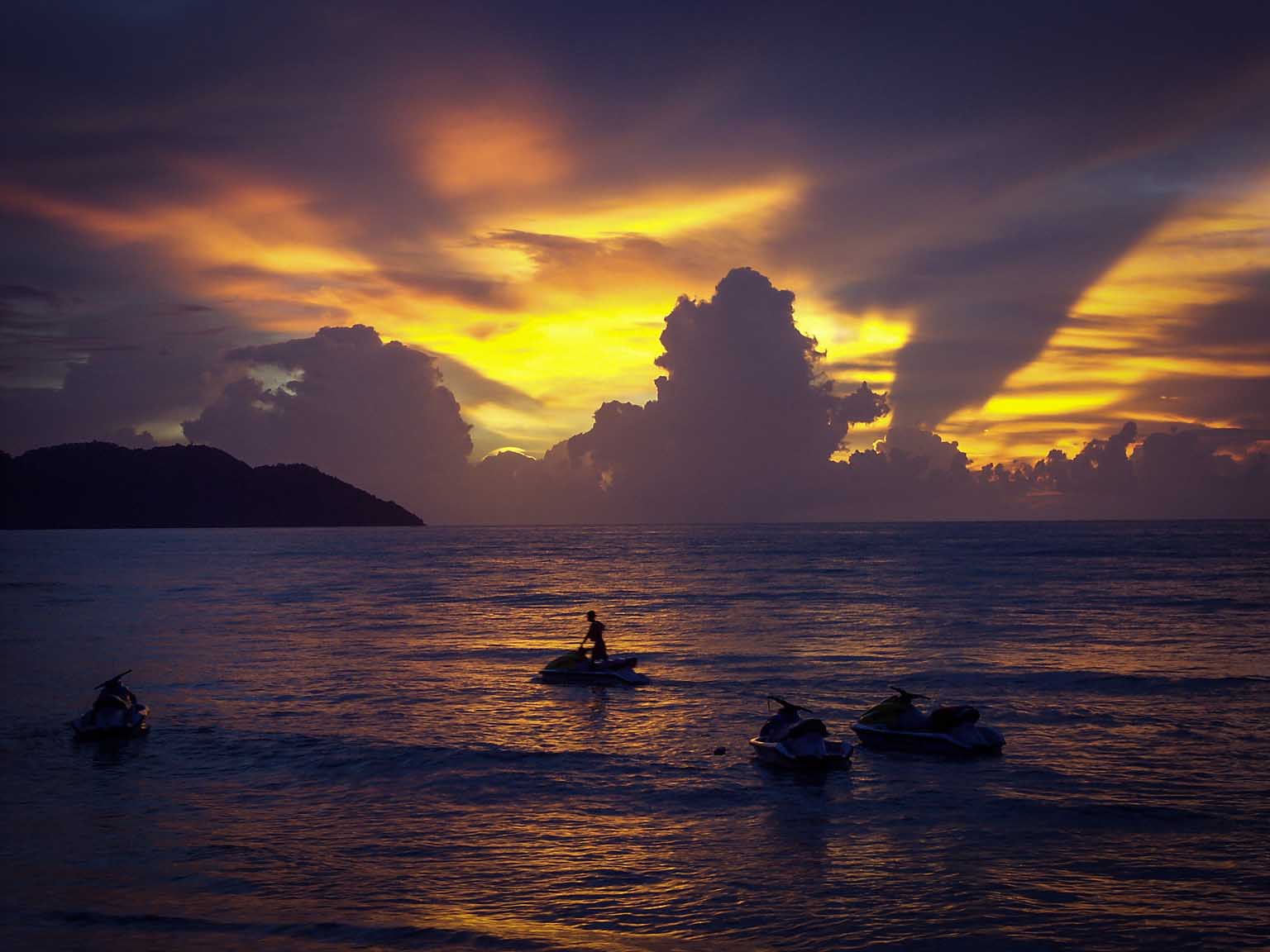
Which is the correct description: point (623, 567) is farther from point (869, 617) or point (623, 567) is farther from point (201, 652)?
point (201, 652)

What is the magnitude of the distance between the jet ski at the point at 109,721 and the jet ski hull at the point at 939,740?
19454 mm

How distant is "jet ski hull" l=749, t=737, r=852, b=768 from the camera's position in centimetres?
2192

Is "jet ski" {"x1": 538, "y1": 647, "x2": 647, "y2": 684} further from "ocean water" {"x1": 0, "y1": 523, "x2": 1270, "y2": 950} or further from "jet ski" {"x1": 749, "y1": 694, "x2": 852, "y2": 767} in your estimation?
"jet ski" {"x1": 749, "y1": 694, "x2": 852, "y2": 767}

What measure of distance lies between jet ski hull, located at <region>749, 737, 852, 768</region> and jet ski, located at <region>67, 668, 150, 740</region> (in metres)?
16.6

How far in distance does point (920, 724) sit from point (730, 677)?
12460 millimetres

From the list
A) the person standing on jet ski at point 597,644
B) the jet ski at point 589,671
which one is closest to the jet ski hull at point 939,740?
the jet ski at point 589,671

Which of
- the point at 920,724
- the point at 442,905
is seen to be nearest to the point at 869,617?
the point at 920,724

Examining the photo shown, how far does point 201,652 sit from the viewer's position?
145 feet

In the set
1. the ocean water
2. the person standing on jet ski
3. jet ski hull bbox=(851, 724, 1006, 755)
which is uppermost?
the person standing on jet ski

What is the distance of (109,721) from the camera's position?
82.8 feet

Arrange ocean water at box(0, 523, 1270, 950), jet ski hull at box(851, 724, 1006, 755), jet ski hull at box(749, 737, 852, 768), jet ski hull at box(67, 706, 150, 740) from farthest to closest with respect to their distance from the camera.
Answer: jet ski hull at box(67, 706, 150, 740) < jet ski hull at box(851, 724, 1006, 755) < jet ski hull at box(749, 737, 852, 768) < ocean water at box(0, 523, 1270, 950)

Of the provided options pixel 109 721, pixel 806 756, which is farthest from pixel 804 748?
pixel 109 721

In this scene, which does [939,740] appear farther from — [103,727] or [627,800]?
[103,727]

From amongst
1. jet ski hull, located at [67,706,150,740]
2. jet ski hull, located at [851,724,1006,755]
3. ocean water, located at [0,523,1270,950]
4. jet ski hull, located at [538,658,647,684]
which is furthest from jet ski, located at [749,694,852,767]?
jet ski hull, located at [67,706,150,740]
